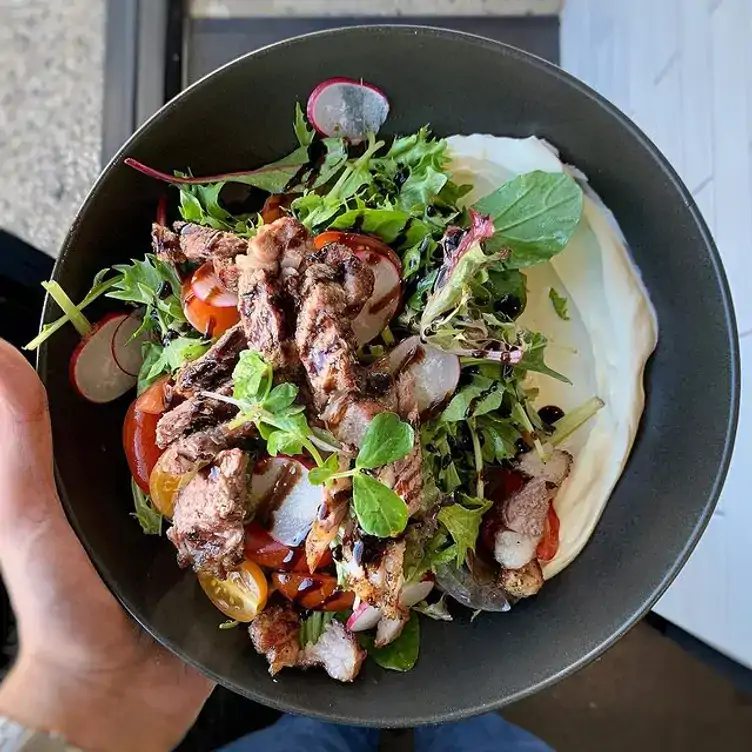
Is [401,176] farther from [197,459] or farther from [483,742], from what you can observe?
[483,742]

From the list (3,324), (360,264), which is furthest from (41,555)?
(360,264)

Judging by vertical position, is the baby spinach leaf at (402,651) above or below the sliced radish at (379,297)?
below

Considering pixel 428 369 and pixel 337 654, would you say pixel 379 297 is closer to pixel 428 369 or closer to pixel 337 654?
pixel 428 369

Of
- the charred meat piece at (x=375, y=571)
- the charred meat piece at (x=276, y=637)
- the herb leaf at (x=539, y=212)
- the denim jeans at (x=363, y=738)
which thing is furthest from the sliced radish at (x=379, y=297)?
the denim jeans at (x=363, y=738)

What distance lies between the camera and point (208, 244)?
0.89 meters

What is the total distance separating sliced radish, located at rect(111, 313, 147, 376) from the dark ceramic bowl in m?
0.05

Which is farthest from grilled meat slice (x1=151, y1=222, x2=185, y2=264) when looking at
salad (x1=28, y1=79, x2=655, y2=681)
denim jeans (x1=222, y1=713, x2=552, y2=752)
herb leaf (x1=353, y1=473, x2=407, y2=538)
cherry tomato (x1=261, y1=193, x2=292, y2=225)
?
denim jeans (x1=222, y1=713, x2=552, y2=752)

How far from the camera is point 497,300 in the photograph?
958 mm

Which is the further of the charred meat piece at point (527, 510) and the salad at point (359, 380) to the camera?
the charred meat piece at point (527, 510)

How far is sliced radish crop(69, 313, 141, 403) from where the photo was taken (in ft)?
3.05

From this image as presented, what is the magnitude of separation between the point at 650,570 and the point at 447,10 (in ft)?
3.08

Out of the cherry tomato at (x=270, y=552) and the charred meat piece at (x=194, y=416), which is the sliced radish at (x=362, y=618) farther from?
the charred meat piece at (x=194, y=416)

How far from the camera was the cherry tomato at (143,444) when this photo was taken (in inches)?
37.1

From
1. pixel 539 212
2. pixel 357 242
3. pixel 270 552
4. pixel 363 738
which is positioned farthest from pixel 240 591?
pixel 363 738
